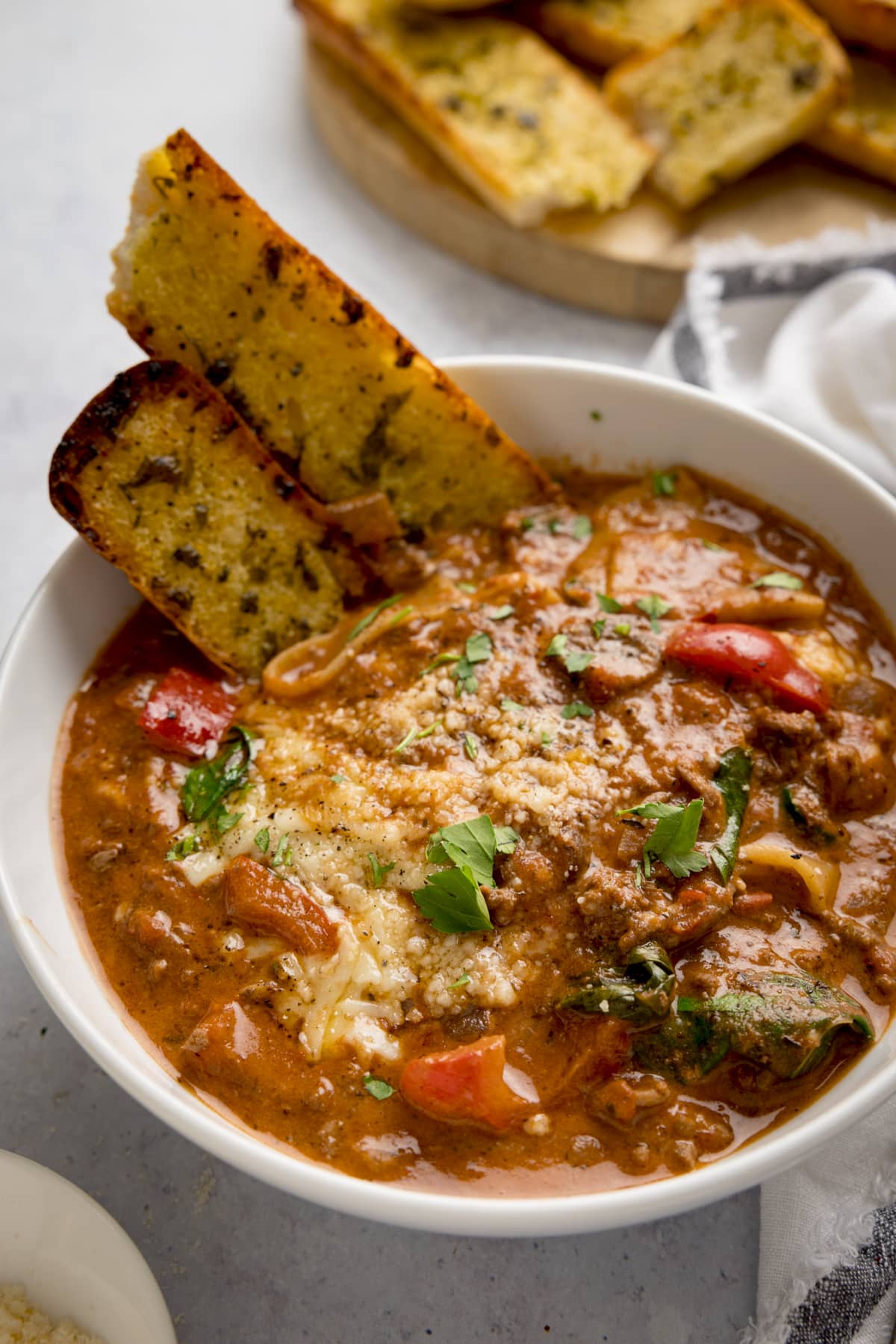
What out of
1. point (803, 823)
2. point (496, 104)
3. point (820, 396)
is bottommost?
point (820, 396)

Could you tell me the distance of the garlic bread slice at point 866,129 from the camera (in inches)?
232

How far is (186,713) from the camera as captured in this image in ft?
12.8

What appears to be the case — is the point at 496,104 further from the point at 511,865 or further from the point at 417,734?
the point at 511,865

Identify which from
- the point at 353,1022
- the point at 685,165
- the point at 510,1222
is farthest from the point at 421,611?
the point at 685,165

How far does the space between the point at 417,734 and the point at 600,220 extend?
321cm

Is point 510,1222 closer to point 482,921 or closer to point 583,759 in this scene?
point 482,921

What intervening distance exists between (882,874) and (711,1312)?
131 cm

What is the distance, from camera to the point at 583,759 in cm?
358

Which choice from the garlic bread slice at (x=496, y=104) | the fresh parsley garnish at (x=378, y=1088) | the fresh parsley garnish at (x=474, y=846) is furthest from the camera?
the garlic bread slice at (x=496, y=104)

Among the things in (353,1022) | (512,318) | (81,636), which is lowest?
(512,318)

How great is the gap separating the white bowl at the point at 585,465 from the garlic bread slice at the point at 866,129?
2.44m

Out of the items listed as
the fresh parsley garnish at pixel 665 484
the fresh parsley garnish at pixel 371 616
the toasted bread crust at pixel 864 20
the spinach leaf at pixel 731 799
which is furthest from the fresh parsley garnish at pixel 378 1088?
the toasted bread crust at pixel 864 20

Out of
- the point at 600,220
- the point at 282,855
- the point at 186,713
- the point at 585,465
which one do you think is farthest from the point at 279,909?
the point at 600,220

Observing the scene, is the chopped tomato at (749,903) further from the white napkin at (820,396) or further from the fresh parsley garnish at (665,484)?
the fresh parsley garnish at (665,484)
